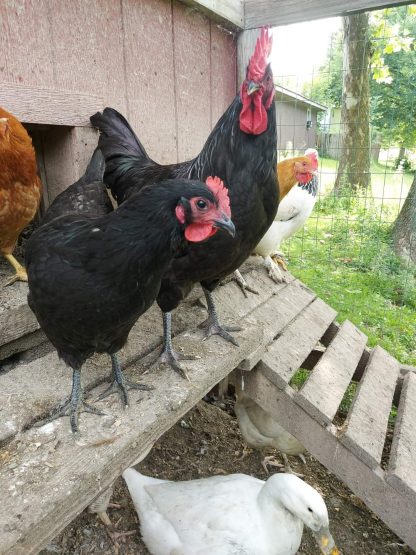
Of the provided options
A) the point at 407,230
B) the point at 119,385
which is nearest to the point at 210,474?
the point at 119,385

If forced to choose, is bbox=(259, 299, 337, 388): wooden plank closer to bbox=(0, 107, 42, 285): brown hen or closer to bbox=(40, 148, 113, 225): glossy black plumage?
bbox=(40, 148, 113, 225): glossy black plumage

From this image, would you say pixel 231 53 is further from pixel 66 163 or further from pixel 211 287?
pixel 211 287

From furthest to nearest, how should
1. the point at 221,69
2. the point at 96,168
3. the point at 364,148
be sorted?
the point at 364,148 → the point at 221,69 → the point at 96,168

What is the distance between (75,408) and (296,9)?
2313mm

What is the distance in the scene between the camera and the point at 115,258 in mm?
1132

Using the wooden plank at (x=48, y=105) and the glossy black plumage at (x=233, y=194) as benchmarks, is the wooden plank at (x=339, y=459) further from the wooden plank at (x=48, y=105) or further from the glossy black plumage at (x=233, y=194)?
the wooden plank at (x=48, y=105)

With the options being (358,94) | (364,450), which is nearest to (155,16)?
(364,450)

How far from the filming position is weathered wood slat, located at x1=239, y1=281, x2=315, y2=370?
192 centimetres

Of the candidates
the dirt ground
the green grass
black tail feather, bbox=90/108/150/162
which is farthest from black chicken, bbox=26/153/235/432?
the green grass

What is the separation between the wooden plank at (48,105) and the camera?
5.42ft

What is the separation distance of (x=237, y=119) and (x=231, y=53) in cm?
133

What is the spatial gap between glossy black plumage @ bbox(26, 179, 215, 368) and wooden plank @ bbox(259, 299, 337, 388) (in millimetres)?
934

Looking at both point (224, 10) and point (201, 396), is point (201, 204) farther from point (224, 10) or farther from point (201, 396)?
point (224, 10)

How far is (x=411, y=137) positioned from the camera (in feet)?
16.4
